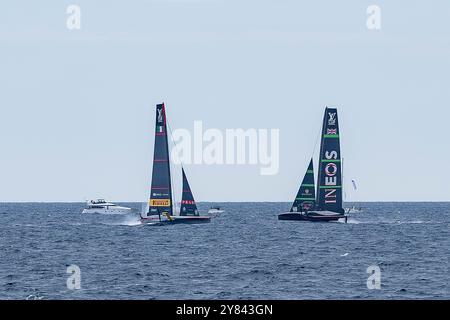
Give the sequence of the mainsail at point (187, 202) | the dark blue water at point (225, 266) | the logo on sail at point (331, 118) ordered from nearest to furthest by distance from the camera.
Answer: the dark blue water at point (225, 266)
the mainsail at point (187, 202)
the logo on sail at point (331, 118)

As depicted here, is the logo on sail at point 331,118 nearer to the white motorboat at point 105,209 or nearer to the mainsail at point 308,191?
the mainsail at point 308,191

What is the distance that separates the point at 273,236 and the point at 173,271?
1449 inches

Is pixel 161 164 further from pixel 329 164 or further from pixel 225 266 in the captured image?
pixel 225 266

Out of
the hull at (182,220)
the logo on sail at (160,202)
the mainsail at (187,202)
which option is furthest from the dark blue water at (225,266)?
the logo on sail at (160,202)

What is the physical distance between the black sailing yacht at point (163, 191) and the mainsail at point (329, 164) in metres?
15.7

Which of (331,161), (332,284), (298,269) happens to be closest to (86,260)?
(298,269)

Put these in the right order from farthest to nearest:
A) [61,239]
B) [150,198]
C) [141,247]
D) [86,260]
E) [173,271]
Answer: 1. [150,198]
2. [61,239]
3. [141,247]
4. [86,260]
5. [173,271]

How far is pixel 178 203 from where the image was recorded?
8731cm

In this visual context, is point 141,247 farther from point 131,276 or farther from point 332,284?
point 332,284

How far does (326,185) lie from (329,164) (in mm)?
2432

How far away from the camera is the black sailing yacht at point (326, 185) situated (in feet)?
304

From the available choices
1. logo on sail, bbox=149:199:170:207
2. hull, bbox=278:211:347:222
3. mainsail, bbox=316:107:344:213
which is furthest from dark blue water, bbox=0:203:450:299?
mainsail, bbox=316:107:344:213
